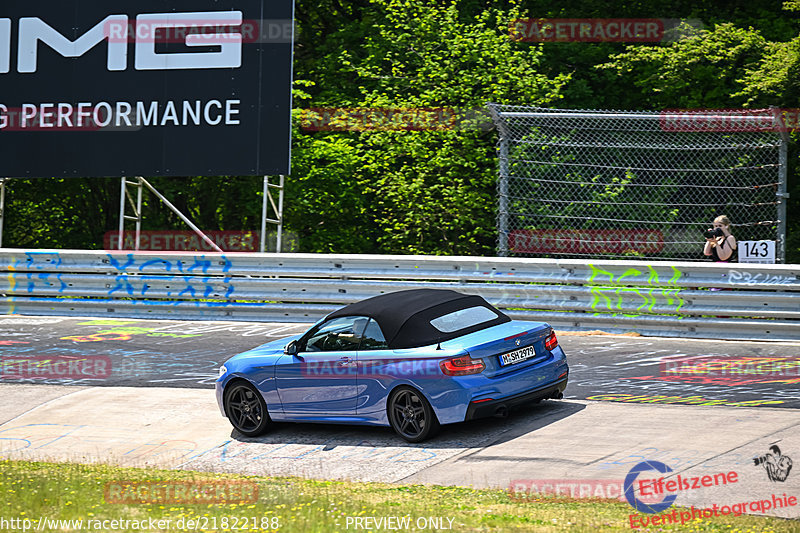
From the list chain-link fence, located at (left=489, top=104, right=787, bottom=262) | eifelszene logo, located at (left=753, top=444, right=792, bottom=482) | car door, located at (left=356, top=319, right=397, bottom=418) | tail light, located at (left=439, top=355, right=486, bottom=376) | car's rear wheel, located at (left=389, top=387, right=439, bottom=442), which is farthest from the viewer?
chain-link fence, located at (left=489, top=104, right=787, bottom=262)

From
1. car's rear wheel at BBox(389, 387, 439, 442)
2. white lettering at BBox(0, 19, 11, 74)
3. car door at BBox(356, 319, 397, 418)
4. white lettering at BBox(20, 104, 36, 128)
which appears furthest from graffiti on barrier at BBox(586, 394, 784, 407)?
white lettering at BBox(0, 19, 11, 74)

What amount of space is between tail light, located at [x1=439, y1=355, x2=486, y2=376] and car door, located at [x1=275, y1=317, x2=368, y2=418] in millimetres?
989

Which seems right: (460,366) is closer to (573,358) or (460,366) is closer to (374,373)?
(374,373)

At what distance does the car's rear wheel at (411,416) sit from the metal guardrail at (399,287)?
535cm

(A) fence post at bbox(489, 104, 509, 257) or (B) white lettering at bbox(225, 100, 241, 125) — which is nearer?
(A) fence post at bbox(489, 104, 509, 257)

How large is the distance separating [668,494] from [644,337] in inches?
276

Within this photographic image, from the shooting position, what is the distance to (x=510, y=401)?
9.30 meters

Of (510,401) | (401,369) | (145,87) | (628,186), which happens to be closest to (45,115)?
(145,87)

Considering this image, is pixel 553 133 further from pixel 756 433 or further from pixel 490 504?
pixel 490 504

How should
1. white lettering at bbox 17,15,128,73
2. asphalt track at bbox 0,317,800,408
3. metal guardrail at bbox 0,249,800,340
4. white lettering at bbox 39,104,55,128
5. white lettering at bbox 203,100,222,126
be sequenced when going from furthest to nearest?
white lettering at bbox 39,104,55,128
white lettering at bbox 17,15,128,73
white lettering at bbox 203,100,222,126
metal guardrail at bbox 0,249,800,340
asphalt track at bbox 0,317,800,408

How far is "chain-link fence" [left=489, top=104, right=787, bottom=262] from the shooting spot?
15836mm

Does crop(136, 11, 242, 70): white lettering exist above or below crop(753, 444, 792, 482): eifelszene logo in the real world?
above

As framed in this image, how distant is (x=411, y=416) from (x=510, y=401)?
881 millimetres

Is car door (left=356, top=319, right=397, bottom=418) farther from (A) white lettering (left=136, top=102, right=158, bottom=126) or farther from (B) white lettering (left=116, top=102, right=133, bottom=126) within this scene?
(B) white lettering (left=116, top=102, right=133, bottom=126)
